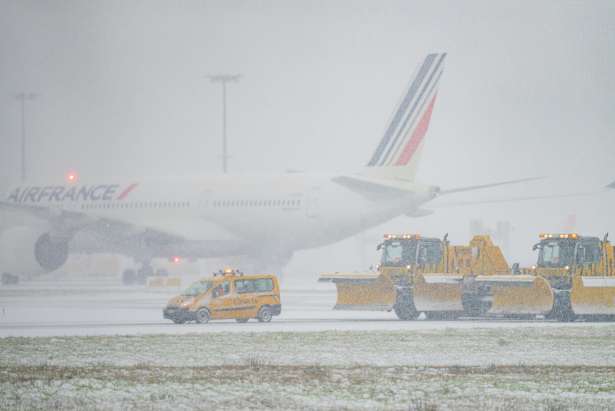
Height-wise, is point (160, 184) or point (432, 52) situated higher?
point (432, 52)

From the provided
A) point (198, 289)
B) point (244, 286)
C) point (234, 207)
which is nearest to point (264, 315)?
point (244, 286)

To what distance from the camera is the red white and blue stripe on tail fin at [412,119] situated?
69000mm

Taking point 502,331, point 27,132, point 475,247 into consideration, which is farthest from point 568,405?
point 27,132

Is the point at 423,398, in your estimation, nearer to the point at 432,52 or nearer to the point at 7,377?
the point at 7,377

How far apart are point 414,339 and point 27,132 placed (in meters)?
112

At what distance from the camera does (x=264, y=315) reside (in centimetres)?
3972

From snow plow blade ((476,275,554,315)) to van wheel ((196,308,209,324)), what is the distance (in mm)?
8932

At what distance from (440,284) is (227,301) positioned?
7231 mm

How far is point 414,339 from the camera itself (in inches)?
1227

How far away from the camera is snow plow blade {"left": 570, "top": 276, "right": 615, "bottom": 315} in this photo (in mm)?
38094

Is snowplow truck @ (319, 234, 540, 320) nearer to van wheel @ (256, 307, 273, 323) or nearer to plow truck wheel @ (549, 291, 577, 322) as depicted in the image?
plow truck wheel @ (549, 291, 577, 322)

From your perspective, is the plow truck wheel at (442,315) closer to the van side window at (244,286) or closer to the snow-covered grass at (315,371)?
the van side window at (244,286)

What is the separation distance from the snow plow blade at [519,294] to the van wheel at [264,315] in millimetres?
6938

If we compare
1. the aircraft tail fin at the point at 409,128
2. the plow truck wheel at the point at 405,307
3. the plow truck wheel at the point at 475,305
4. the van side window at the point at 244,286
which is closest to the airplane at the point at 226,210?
the aircraft tail fin at the point at 409,128
